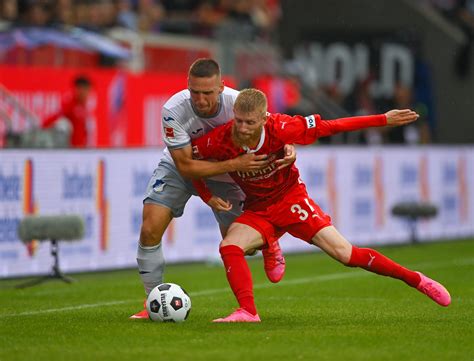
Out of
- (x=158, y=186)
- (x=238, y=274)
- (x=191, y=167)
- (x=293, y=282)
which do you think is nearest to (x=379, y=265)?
(x=238, y=274)

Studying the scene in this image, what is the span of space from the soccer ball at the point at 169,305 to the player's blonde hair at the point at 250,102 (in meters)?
1.56

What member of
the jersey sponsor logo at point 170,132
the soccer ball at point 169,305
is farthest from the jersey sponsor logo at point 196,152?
the soccer ball at point 169,305

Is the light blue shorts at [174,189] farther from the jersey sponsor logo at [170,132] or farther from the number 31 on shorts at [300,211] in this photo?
the number 31 on shorts at [300,211]

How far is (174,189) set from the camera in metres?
9.74

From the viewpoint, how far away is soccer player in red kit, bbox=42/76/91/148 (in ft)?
57.2

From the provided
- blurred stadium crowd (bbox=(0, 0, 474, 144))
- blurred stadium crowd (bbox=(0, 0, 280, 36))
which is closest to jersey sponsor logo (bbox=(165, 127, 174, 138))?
blurred stadium crowd (bbox=(0, 0, 474, 144))

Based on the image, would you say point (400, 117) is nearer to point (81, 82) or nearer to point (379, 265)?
point (379, 265)

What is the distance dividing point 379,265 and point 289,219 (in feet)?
2.55

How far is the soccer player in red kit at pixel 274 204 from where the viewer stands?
9.09 meters

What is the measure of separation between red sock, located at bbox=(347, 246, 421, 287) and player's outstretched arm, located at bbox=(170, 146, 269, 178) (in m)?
1.01

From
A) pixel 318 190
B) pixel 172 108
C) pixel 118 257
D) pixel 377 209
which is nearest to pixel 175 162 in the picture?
pixel 172 108

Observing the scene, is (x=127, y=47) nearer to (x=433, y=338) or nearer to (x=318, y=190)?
(x=318, y=190)

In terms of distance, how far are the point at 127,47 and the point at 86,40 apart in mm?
1738

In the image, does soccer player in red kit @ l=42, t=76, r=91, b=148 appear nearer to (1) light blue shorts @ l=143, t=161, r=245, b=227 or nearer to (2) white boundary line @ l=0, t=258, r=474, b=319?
(2) white boundary line @ l=0, t=258, r=474, b=319
